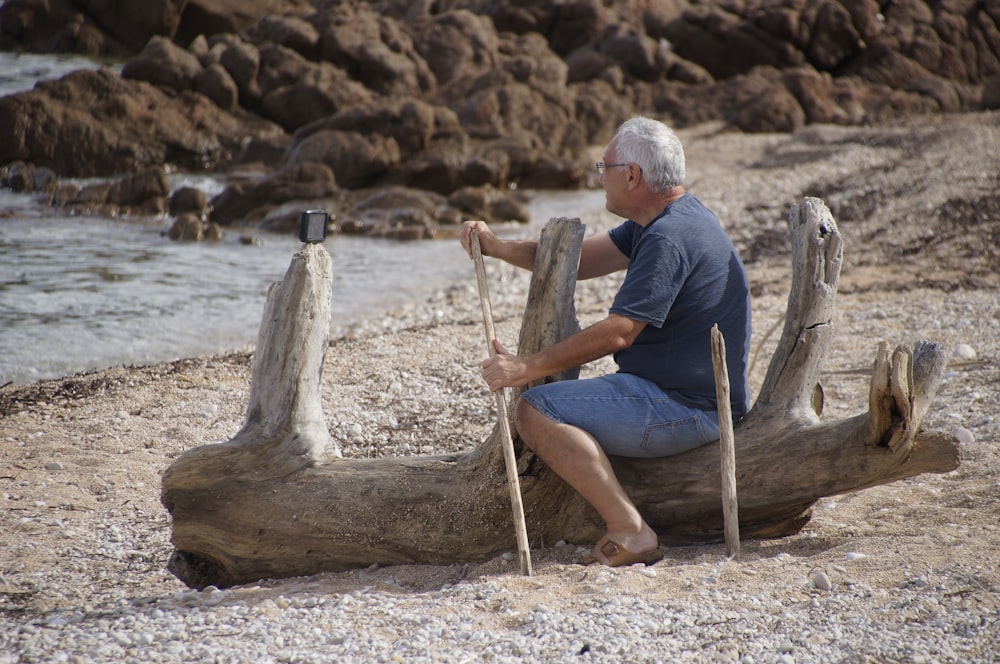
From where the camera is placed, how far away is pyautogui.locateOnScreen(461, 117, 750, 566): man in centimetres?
420

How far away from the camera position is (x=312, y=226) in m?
4.65

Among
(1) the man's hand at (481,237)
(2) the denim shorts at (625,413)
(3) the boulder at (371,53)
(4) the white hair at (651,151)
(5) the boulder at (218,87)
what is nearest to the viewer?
(2) the denim shorts at (625,413)

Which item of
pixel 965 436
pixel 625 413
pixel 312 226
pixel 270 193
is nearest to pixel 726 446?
pixel 625 413

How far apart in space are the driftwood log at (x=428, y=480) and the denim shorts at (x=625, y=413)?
0.63 feet

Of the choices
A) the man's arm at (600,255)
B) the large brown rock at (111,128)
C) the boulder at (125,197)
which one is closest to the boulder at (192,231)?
the boulder at (125,197)

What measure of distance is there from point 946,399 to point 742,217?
943 cm

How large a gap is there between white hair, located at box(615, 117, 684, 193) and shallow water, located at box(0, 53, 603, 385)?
5.99 meters

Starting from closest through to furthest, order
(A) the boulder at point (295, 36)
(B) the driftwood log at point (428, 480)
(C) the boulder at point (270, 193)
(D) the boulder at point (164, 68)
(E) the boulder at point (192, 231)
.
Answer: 1. (B) the driftwood log at point (428, 480)
2. (E) the boulder at point (192, 231)
3. (C) the boulder at point (270, 193)
4. (D) the boulder at point (164, 68)
5. (A) the boulder at point (295, 36)

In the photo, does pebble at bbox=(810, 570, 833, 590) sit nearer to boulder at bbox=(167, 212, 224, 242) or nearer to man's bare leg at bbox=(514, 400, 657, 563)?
man's bare leg at bbox=(514, 400, 657, 563)

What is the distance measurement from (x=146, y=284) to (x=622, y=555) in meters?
11.2

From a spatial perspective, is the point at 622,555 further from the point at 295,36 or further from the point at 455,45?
the point at 455,45

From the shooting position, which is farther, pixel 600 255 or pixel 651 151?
pixel 600 255

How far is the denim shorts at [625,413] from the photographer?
424cm

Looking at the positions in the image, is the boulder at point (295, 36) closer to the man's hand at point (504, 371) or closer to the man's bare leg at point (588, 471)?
the man's hand at point (504, 371)
